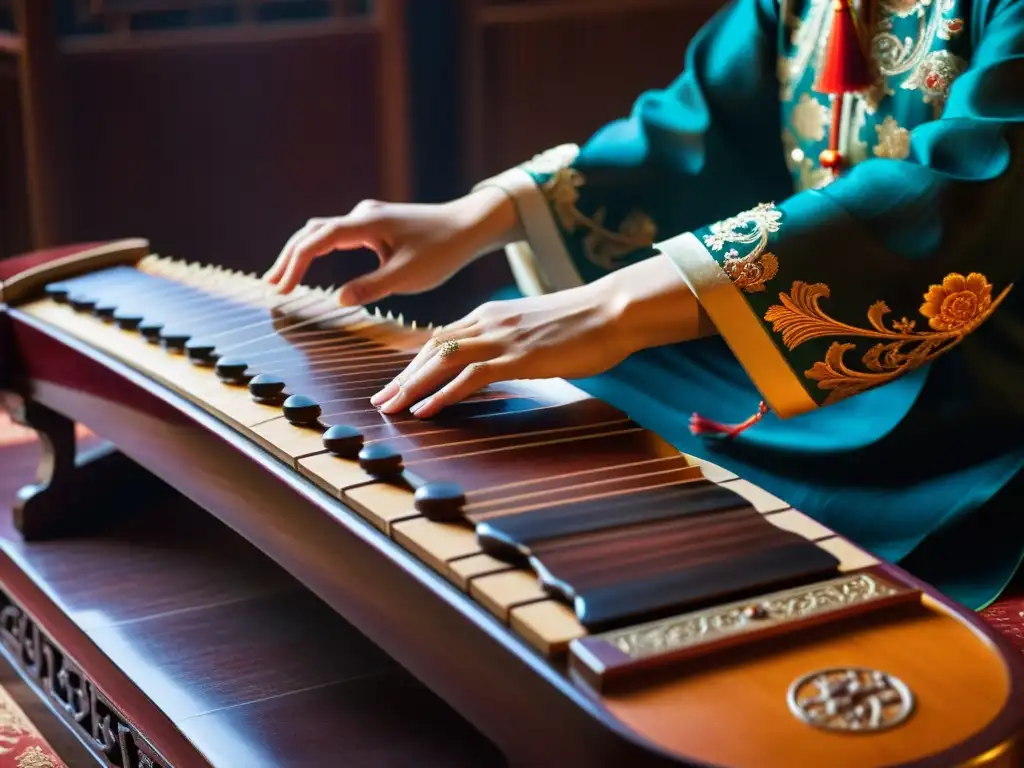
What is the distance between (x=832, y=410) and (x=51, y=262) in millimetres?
1114

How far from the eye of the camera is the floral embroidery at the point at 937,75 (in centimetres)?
137

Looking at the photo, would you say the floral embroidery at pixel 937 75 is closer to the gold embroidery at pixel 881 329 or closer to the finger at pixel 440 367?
the gold embroidery at pixel 881 329

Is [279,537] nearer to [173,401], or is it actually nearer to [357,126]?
[173,401]

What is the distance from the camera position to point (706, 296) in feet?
3.89

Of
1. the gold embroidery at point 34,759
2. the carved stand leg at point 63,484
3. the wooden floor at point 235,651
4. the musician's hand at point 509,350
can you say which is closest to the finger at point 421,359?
the musician's hand at point 509,350

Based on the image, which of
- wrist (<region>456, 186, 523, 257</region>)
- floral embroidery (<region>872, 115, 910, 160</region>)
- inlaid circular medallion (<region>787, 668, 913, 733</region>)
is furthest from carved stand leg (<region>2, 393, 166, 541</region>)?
inlaid circular medallion (<region>787, 668, 913, 733</region>)

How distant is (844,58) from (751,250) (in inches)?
14.3

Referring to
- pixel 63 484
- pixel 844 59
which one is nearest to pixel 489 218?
pixel 844 59

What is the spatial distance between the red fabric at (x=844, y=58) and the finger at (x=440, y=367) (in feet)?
1.96

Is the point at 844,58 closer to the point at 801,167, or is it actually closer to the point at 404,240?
the point at 801,167

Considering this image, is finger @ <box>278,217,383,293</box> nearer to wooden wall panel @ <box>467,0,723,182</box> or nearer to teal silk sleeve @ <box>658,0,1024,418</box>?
teal silk sleeve @ <box>658,0,1024,418</box>

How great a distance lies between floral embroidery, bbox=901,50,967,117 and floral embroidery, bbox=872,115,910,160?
0.05m

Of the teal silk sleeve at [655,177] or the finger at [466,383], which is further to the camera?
the teal silk sleeve at [655,177]

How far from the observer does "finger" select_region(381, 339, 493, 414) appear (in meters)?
1.10
